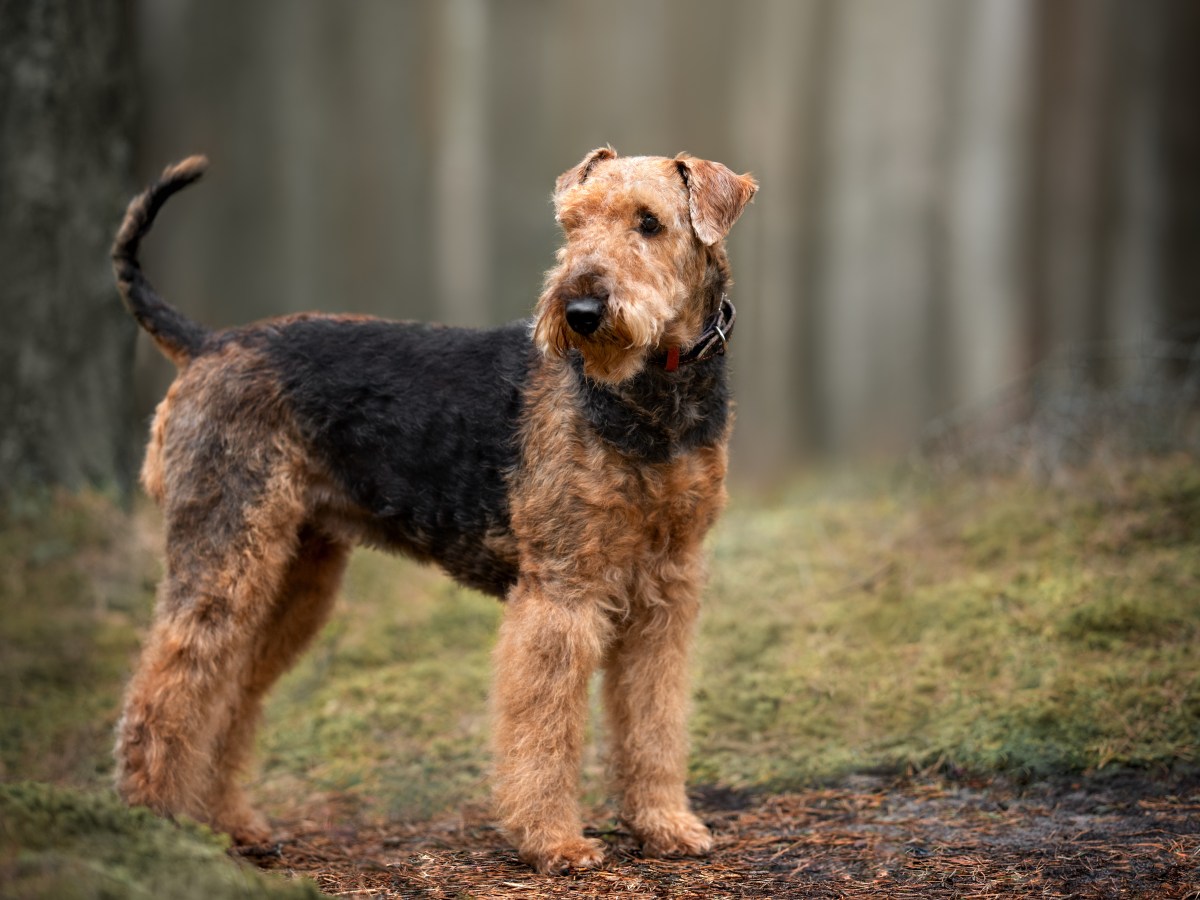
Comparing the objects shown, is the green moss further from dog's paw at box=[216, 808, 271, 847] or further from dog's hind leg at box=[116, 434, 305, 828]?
dog's paw at box=[216, 808, 271, 847]

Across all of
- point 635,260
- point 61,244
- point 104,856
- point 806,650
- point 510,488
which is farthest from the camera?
point 61,244

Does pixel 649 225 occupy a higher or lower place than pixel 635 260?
higher

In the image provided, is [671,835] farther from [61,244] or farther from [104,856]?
[61,244]

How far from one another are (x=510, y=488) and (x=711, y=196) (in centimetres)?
114

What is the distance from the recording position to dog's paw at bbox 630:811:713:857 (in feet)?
11.9

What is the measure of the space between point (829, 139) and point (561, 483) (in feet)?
15.7

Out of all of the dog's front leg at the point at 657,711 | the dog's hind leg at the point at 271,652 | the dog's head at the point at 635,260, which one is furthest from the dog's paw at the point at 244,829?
the dog's head at the point at 635,260

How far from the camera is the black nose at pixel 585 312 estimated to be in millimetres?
3111

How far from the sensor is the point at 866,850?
3.57 m

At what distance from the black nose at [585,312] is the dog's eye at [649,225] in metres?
0.39

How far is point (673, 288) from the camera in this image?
337 centimetres

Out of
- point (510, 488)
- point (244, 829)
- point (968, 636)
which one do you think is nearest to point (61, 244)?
point (244, 829)

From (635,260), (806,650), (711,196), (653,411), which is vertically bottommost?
(806,650)

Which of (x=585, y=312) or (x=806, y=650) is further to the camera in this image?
(x=806, y=650)
